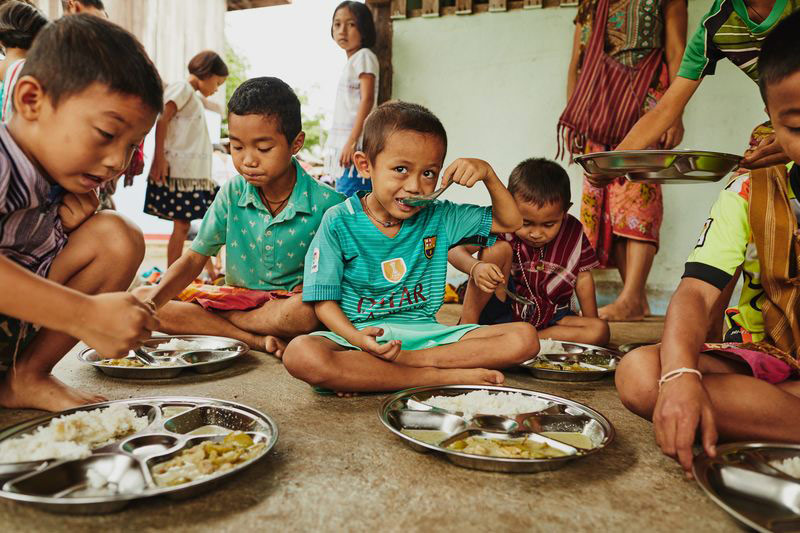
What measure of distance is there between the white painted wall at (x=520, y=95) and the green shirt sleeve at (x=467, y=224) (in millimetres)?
2561

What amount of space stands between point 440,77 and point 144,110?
378 cm

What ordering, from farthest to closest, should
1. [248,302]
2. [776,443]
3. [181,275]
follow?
[248,302]
[181,275]
[776,443]

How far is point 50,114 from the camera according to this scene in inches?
47.6

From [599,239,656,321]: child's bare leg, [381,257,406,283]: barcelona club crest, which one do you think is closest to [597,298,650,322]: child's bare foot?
[599,239,656,321]: child's bare leg

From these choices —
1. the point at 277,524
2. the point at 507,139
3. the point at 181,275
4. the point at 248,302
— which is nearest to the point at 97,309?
the point at 277,524

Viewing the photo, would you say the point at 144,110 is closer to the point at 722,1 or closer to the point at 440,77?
the point at 722,1

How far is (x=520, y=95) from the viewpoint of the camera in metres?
4.51

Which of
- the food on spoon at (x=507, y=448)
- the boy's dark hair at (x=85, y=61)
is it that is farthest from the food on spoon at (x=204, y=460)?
the boy's dark hair at (x=85, y=61)

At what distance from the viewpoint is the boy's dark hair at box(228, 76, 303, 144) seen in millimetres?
2262

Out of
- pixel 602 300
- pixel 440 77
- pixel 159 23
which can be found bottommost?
pixel 602 300

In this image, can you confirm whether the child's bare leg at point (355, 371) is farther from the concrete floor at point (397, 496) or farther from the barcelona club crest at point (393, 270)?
the barcelona club crest at point (393, 270)

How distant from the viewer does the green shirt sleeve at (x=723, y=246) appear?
4.46 ft

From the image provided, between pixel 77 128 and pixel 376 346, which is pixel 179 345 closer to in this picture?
pixel 376 346

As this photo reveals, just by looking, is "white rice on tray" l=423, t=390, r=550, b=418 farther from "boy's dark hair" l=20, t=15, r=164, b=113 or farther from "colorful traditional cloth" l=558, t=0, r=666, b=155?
"colorful traditional cloth" l=558, t=0, r=666, b=155
